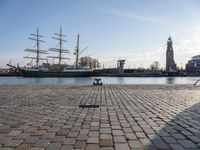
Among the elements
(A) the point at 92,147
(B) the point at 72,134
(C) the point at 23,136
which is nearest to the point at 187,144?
(A) the point at 92,147

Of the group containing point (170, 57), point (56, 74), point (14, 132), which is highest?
point (170, 57)

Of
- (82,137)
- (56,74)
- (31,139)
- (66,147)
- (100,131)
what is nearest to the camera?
(66,147)

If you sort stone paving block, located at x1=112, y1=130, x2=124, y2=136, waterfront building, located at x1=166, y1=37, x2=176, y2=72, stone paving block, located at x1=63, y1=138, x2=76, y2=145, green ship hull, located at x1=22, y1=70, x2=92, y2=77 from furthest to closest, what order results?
waterfront building, located at x1=166, y1=37, x2=176, y2=72 < green ship hull, located at x1=22, y1=70, x2=92, y2=77 < stone paving block, located at x1=112, y1=130, x2=124, y2=136 < stone paving block, located at x1=63, y1=138, x2=76, y2=145

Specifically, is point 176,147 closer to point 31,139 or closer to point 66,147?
point 66,147

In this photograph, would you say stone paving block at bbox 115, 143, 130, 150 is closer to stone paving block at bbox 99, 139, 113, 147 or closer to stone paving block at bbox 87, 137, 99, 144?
stone paving block at bbox 99, 139, 113, 147

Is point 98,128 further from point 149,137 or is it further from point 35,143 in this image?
point 35,143

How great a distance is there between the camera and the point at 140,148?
4.31 m

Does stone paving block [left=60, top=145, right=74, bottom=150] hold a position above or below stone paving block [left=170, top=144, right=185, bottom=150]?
below

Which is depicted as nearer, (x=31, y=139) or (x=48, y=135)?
(x=31, y=139)

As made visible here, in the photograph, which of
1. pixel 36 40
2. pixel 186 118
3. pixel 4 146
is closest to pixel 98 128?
pixel 4 146

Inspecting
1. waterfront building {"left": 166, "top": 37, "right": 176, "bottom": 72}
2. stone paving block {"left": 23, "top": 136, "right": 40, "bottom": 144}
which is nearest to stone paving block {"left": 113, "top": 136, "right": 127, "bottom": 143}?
stone paving block {"left": 23, "top": 136, "right": 40, "bottom": 144}

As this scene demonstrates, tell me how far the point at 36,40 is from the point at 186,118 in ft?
356

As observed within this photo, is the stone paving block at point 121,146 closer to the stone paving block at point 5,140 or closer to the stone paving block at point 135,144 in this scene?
the stone paving block at point 135,144

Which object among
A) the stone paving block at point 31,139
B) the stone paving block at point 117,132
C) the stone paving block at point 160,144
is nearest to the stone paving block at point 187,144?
the stone paving block at point 160,144
